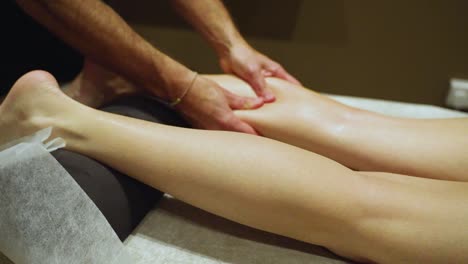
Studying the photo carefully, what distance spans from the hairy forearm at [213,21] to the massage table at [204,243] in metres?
0.52

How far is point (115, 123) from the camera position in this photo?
0.61 m

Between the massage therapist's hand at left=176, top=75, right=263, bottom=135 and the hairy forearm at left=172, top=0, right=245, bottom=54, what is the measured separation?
275 millimetres

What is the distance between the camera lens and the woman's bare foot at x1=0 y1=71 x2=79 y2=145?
2.03 ft

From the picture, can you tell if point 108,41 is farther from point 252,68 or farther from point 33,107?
point 252,68

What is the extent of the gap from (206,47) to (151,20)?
269 millimetres

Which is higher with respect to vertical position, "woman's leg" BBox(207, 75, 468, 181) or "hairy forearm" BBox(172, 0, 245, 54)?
"hairy forearm" BBox(172, 0, 245, 54)

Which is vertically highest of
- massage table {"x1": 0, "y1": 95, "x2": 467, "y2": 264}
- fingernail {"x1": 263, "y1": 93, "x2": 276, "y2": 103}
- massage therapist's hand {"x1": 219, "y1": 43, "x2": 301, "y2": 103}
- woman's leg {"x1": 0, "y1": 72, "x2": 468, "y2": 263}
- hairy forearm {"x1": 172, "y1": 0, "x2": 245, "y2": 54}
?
hairy forearm {"x1": 172, "y1": 0, "x2": 245, "y2": 54}

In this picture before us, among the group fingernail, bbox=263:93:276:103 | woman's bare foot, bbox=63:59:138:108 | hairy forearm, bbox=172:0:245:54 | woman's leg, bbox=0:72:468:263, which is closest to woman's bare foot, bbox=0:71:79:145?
woman's leg, bbox=0:72:468:263

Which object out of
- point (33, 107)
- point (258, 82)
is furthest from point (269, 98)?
point (33, 107)

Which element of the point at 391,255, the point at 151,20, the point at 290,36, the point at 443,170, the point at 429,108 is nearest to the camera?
the point at 391,255

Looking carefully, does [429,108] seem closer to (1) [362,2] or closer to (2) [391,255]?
(1) [362,2]

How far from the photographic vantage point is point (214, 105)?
0.79 meters

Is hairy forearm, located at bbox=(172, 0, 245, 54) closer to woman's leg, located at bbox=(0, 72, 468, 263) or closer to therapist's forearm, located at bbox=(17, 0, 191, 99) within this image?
therapist's forearm, located at bbox=(17, 0, 191, 99)

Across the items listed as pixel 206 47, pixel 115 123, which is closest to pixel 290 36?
pixel 206 47
